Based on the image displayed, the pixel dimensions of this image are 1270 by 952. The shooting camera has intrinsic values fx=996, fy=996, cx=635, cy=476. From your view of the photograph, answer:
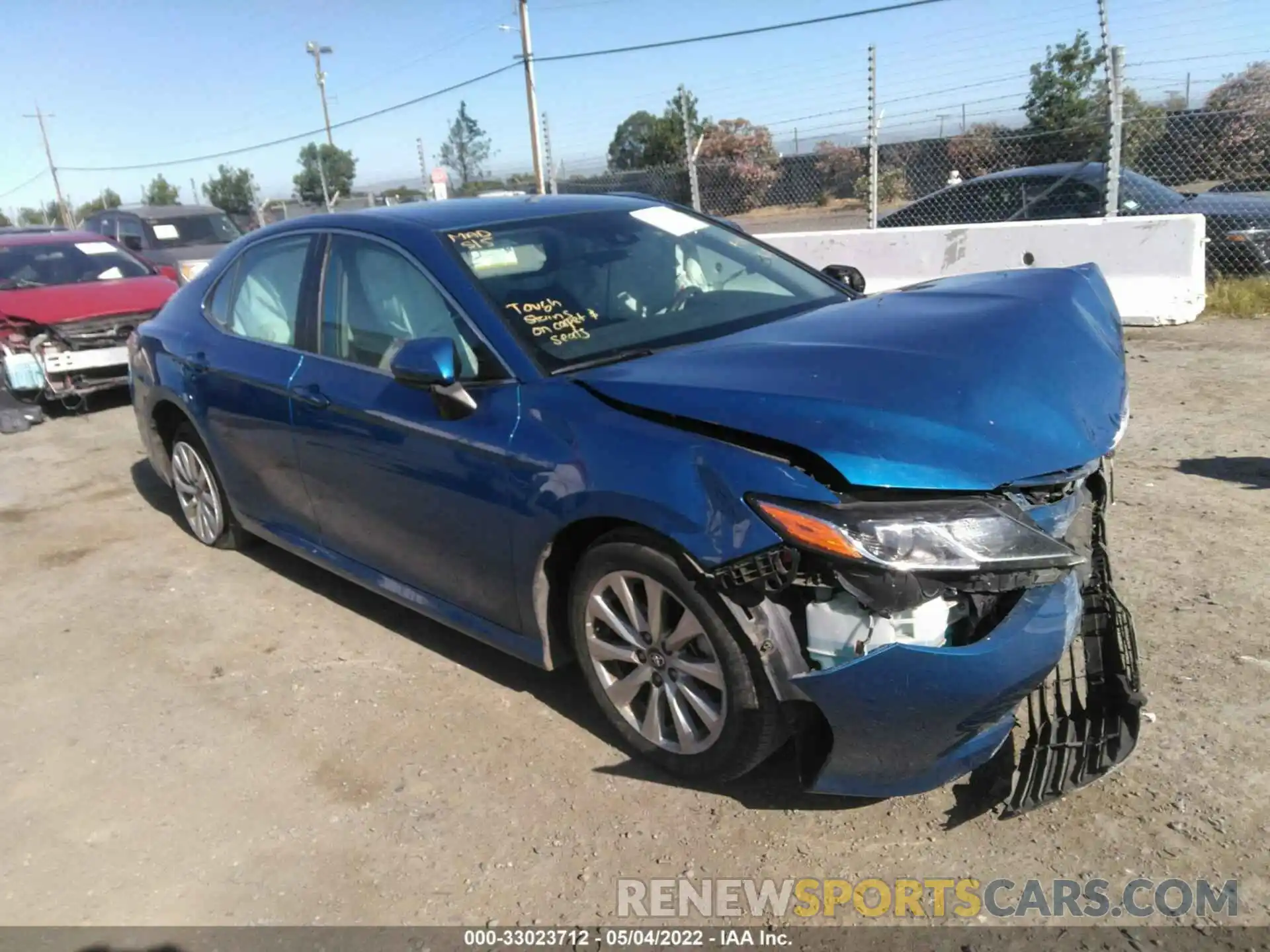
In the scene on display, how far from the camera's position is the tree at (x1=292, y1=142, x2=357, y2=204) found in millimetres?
40438

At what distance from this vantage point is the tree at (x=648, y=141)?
32625 mm

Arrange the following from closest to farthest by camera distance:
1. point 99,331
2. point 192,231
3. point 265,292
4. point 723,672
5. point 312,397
Answer: point 723,672 < point 312,397 < point 265,292 < point 99,331 < point 192,231

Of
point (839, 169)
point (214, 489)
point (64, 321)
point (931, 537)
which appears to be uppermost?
point (839, 169)

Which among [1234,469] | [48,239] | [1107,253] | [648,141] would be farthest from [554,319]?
[648,141]

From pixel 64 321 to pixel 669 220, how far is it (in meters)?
6.68

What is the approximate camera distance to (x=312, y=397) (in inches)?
152

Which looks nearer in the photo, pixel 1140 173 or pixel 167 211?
pixel 1140 173

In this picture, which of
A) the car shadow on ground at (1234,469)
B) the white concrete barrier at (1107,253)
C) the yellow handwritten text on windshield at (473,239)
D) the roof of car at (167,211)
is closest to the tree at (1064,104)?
the white concrete barrier at (1107,253)

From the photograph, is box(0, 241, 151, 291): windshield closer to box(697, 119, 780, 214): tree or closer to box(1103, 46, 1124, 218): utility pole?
box(697, 119, 780, 214): tree

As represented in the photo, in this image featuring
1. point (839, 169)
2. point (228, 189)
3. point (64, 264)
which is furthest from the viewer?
point (228, 189)

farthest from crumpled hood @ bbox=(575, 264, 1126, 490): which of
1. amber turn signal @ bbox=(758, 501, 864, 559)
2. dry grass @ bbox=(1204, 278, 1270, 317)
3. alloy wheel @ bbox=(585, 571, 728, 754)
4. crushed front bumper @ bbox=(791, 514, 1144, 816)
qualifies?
dry grass @ bbox=(1204, 278, 1270, 317)

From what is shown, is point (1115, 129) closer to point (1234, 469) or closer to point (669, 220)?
point (1234, 469)

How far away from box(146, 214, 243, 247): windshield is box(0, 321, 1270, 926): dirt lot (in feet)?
34.1

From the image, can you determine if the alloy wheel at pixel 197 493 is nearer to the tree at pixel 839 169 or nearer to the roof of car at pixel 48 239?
the roof of car at pixel 48 239
